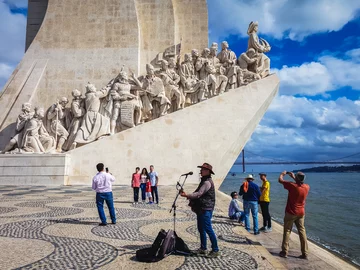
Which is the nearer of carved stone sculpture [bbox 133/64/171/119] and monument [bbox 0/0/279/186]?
monument [bbox 0/0/279/186]

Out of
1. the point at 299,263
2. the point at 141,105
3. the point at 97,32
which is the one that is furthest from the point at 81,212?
the point at 97,32

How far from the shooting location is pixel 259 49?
37.4ft

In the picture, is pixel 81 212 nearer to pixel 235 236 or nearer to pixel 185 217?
pixel 185 217

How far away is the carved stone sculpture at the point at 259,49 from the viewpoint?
1121 centimetres

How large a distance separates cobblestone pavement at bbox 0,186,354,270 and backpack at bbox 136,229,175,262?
0.05 metres

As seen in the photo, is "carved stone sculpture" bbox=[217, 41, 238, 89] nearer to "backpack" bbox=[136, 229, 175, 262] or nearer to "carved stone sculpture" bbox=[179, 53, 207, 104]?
"carved stone sculpture" bbox=[179, 53, 207, 104]

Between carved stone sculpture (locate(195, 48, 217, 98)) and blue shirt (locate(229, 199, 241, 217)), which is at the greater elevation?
carved stone sculpture (locate(195, 48, 217, 98))

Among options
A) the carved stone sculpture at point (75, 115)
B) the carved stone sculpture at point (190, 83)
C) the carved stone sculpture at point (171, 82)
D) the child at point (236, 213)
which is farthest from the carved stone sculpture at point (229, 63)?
the child at point (236, 213)

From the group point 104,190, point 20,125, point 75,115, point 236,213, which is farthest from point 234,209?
point 20,125

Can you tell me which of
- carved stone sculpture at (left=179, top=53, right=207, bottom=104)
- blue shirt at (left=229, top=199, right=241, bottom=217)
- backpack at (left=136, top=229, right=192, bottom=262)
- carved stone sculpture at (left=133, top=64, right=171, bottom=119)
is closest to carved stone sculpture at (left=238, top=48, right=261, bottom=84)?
carved stone sculpture at (left=179, top=53, right=207, bottom=104)

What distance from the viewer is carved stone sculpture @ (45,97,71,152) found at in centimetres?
1067

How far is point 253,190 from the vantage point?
14.5 ft

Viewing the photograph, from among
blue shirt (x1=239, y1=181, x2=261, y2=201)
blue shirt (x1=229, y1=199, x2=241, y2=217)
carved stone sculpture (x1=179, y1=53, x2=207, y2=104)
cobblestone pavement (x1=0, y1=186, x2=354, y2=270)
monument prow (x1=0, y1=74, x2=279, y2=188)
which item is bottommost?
cobblestone pavement (x1=0, y1=186, x2=354, y2=270)

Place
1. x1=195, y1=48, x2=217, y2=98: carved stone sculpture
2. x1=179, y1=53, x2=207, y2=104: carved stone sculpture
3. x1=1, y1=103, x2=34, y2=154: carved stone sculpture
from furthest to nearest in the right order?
x1=195, y1=48, x2=217, y2=98: carved stone sculpture, x1=179, y1=53, x2=207, y2=104: carved stone sculpture, x1=1, y1=103, x2=34, y2=154: carved stone sculpture
